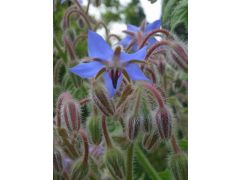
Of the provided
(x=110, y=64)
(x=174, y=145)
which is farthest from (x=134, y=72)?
(x=174, y=145)

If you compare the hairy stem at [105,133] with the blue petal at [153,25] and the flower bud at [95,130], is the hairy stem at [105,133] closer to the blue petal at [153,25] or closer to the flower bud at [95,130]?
the flower bud at [95,130]

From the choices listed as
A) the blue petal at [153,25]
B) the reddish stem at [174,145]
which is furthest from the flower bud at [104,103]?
the blue petal at [153,25]

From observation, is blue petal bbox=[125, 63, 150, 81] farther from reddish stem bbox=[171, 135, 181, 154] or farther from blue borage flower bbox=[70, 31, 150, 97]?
reddish stem bbox=[171, 135, 181, 154]

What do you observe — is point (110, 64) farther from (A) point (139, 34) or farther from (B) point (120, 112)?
(A) point (139, 34)

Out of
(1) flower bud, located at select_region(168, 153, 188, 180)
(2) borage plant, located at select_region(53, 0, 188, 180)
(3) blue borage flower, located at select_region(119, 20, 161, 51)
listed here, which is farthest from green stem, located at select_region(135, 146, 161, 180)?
(3) blue borage flower, located at select_region(119, 20, 161, 51)

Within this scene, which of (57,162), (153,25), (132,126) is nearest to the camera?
(132,126)
